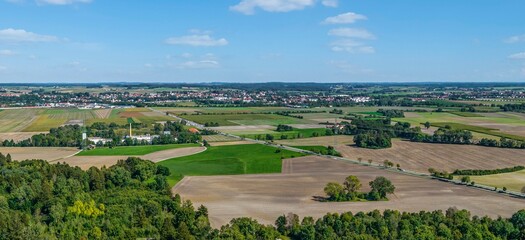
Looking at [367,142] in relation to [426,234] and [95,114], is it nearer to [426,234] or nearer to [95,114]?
[426,234]

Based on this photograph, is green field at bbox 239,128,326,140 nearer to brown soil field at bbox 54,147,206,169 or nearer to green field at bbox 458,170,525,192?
brown soil field at bbox 54,147,206,169

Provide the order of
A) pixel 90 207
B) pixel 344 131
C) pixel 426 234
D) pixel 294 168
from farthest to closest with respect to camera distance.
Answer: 1. pixel 344 131
2. pixel 294 168
3. pixel 90 207
4. pixel 426 234

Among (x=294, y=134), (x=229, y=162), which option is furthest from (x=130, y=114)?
(x=229, y=162)

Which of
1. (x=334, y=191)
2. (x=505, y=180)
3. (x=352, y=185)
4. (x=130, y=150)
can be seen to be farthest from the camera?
(x=130, y=150)

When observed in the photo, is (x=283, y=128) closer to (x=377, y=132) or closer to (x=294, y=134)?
(x=294, y=134)

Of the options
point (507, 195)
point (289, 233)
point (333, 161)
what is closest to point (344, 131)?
point (333, 161)
